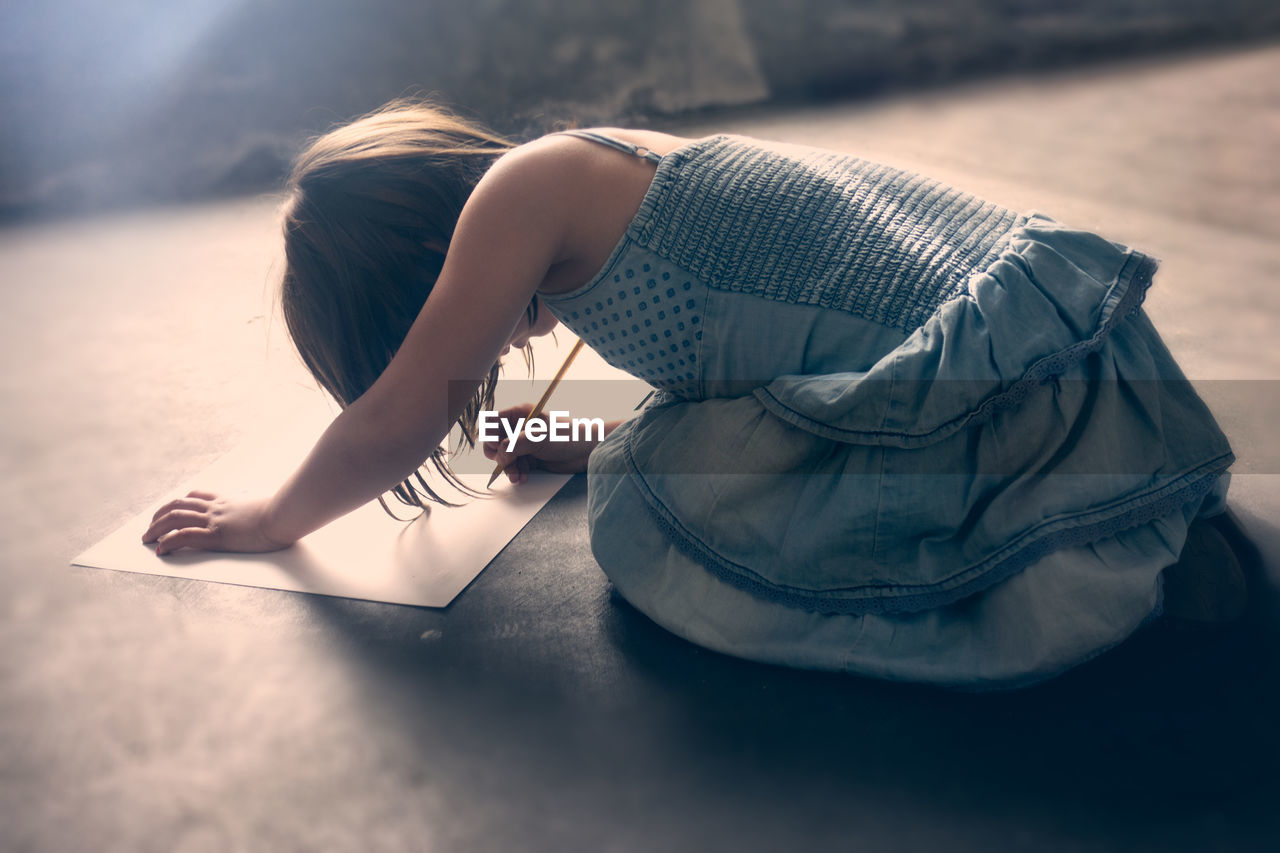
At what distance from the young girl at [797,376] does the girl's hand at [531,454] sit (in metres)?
0.24

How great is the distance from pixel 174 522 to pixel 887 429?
0.85 meters

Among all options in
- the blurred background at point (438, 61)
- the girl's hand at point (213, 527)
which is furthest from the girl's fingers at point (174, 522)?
the blurred background at point (438, 61)

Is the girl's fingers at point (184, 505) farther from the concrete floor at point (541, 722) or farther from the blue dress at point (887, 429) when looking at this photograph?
the blue dress at point (887, 429)

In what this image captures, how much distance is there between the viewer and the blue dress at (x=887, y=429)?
2.69ft

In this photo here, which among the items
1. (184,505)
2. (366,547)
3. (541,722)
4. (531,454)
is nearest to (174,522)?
(184,505)

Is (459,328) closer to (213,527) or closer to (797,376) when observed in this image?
(797,376)

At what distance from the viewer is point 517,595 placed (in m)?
1.05

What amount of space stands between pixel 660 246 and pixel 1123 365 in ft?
1.41

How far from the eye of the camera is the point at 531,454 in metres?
1.27

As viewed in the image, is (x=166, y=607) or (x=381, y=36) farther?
(x=381, y=36)

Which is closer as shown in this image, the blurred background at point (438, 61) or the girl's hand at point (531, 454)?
the girl's hand at point (531, 454)

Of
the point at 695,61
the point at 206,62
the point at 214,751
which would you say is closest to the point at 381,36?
the point at 206,62

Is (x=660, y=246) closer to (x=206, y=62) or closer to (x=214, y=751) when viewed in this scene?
(x=214, y=751)

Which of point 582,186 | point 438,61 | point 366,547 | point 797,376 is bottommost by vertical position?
point 366,547
